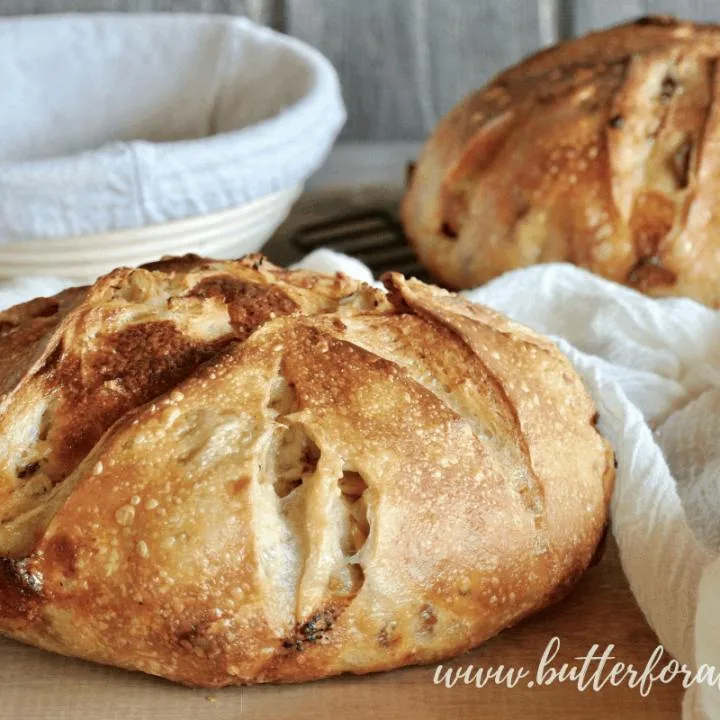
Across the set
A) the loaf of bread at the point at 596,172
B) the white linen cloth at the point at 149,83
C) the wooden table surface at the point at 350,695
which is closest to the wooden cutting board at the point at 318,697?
the wooden table surface at the point at 350,695

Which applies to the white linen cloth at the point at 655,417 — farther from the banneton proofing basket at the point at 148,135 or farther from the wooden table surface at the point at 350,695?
the banneton proofing basket at the point at 148,135

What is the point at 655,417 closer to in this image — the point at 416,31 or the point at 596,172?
the point at 596,172

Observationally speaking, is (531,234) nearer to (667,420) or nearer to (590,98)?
(590,98)

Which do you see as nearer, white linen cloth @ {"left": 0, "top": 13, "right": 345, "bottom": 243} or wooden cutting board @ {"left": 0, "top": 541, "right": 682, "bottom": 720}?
wooden cutting board @ {"left": 0, "top": 541, "right": 682, "bottom": 720}

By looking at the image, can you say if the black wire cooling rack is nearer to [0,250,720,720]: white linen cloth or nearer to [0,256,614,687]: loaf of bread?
[0,250,720,720]: white linen cloth

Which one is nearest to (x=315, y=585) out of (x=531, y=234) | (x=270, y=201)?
(x=531, y=234)

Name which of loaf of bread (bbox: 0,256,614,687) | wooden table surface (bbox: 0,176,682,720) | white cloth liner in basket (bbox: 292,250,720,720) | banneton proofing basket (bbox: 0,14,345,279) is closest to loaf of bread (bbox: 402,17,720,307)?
white cloth liner in basket (bbox: 292,250,720,720)
